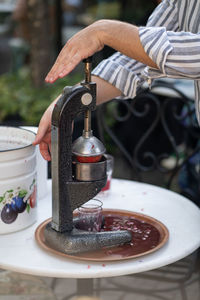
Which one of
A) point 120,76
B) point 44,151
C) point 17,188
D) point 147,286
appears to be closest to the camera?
point 17,188

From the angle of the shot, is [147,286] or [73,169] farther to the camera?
[147,286]

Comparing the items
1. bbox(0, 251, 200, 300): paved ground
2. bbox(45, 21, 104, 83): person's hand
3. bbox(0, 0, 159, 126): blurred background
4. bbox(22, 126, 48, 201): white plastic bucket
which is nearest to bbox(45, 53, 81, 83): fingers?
bbox(45, 21, 104, 83): person's hand

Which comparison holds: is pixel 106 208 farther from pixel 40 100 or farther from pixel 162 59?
pixel 40 100

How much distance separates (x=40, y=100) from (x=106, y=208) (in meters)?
2.88

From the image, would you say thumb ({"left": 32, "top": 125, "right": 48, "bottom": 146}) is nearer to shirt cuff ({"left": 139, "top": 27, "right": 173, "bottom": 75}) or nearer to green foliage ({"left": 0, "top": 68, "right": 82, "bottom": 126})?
shirt cuff ({"left": 139, "top": 27, "right": 173, "bottom": 75})

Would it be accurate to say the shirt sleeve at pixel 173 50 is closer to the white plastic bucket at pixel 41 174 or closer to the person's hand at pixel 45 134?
the person's hand at pixel 45 134

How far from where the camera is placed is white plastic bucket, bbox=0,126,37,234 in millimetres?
1496

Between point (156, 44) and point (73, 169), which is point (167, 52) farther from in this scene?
point (73, 169)

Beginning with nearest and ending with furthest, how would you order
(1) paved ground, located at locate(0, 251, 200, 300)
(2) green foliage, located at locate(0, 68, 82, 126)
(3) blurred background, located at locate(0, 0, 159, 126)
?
(1) paved ground, located at locate(0, 251, 200, 300) < (2) green foliage, located at locate(0, 68, 82, 126) < (3) blurred background, located at locate(0, 0, 159, 126)

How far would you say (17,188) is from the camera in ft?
5.02

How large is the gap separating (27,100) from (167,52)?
332 cm

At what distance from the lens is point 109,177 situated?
1.93 meters

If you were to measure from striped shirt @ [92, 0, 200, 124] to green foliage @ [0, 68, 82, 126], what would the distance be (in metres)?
2.51

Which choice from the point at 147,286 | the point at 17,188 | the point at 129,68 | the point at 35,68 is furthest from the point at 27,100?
the point at 17,188
